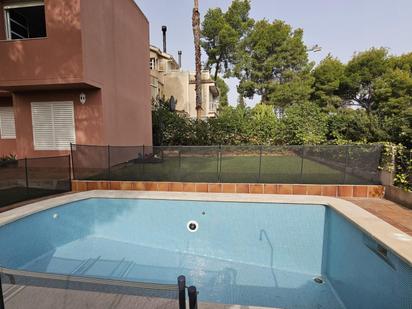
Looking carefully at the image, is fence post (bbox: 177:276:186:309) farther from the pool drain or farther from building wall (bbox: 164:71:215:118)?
building wall (bbox: 164:71:215:118)

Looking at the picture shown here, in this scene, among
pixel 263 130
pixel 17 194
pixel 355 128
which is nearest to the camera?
pixel 17 194

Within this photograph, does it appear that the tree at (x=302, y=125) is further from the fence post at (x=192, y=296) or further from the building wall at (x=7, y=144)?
the building wall at (x=7, y=144)

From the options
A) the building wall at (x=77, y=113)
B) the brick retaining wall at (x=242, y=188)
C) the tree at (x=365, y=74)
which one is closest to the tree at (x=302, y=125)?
the brick retaining wall at (x=242, y=188)

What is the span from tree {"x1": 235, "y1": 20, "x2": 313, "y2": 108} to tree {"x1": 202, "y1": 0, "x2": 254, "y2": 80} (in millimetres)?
1172

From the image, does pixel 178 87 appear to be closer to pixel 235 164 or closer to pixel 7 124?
pixel 7 124

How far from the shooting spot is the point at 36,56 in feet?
24.4

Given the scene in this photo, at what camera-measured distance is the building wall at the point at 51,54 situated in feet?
23.9

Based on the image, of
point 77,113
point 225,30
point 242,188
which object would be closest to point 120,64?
point 77,113

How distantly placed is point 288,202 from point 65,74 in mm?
7603

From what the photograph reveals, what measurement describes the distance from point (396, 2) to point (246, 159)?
12.0m

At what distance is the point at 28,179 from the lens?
6344 mm

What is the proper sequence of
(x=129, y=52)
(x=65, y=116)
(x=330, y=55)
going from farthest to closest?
(x=330, y=55)
(x=129, y=52)
(x=65, y=116)

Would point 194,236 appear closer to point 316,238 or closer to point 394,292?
point 316,238

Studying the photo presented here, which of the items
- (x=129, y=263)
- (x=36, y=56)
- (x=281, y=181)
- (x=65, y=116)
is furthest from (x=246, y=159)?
(x=36, y=56)
